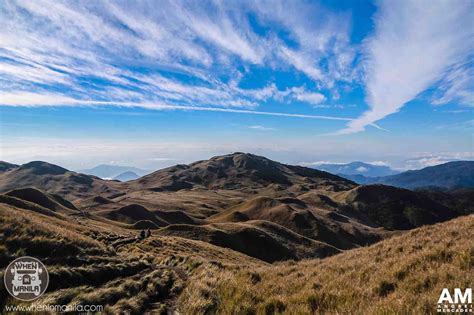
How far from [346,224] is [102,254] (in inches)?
4468

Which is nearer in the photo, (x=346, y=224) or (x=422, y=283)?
(x=422, y=283)

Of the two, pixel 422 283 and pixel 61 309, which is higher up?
pixel 422 283

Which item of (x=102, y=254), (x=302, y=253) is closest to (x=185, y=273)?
(x=102, y=254)

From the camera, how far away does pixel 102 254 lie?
741 inches

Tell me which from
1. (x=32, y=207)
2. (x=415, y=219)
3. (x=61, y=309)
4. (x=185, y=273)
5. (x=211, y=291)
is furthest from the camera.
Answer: (x=415, y=219)

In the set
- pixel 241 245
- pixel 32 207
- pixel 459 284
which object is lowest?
pixel 241 245

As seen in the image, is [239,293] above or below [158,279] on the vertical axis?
above

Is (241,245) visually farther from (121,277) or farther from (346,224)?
(346,224)

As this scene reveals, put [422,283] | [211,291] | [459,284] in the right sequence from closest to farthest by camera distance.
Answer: [459,284] → [422,283] → [211,291]

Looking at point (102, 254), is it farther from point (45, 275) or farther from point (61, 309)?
point (61, 309)

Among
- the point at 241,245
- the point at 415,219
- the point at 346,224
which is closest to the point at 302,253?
the point at 241,245

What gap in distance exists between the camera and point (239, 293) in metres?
10.4

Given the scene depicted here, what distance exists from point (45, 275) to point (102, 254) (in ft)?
22.0

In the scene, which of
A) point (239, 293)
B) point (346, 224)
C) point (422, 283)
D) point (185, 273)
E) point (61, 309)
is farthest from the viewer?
point (346, 224)
